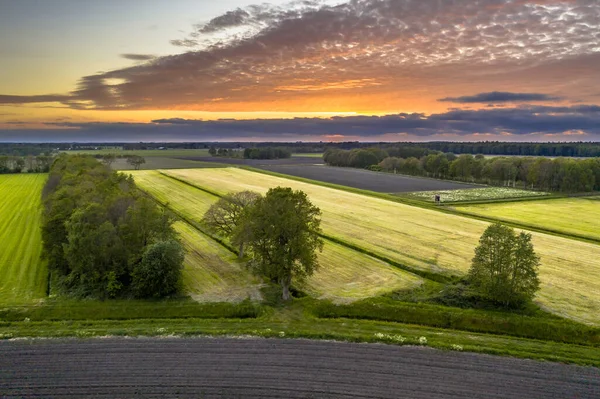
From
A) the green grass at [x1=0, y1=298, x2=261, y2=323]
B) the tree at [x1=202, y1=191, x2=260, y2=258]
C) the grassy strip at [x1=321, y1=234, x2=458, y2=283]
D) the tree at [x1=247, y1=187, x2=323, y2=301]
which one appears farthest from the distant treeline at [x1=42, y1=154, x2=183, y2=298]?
the grassy strip at [x1=321, y1=234, x2=458, y2=283]

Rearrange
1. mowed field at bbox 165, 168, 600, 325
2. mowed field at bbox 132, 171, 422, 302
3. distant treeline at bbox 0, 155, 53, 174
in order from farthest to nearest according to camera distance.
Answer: distant treeline at bbox 0, 155, 53, 174
mowed field at bbox 132, 171, 422, 302
mowed field at bbox 165, 168, 600, 325

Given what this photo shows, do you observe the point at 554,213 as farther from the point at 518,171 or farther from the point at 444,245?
the point at 518,171

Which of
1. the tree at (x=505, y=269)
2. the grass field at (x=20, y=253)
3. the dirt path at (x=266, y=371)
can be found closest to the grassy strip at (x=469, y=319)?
the tree at (x=505, y=269)

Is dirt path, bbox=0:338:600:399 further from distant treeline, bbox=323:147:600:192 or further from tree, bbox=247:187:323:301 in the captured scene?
distant treeline, bbox=323:147:600:192

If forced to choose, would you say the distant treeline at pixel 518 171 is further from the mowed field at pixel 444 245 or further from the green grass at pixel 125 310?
the green grass at pixel 125 310

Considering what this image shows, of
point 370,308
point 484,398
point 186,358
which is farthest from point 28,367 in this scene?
point 484,398

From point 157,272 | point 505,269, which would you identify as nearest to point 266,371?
point 157,272
